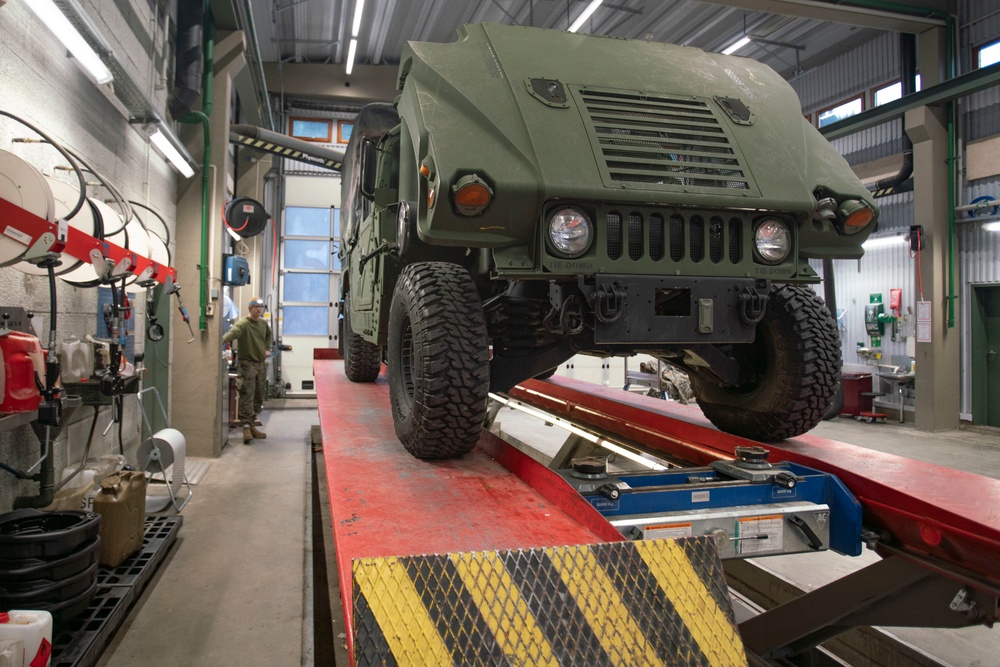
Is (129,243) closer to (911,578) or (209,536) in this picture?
(209,536)

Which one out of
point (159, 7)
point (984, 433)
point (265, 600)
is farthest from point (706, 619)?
point (984, 433)

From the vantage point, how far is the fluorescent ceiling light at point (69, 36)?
3180 millimetres

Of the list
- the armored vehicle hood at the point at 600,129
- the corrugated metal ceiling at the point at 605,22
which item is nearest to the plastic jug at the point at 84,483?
the armored vehicle hood at the point at 600,129

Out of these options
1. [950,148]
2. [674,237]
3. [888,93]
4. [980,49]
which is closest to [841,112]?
[888,93]

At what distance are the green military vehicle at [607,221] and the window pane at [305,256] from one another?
1016 centimetres

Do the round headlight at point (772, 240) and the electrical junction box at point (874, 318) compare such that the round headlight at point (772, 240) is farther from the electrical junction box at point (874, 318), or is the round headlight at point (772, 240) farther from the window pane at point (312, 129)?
the window pane at point (312, 129)

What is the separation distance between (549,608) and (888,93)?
12.2 meters

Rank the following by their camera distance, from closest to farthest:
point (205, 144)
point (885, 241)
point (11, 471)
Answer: point (11, 471), point (205, 144), point (885, 241)

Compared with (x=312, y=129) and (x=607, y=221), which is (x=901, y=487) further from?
(x=312, y=129)

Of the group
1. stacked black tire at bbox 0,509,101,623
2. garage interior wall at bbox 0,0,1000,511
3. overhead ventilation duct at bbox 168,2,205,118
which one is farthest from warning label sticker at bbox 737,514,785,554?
overhead ventilation duct at bbox 168,2,205,118

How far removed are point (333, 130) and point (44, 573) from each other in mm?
12416

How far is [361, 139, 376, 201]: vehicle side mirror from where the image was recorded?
3129mm

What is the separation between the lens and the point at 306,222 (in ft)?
41.8

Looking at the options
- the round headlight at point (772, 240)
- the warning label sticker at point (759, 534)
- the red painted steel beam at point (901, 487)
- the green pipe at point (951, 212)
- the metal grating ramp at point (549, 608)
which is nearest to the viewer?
the metal grating ramp at point (549, 608)
